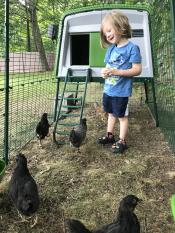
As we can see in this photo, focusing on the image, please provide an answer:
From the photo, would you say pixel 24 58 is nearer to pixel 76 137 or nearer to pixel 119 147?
pixel 76 137

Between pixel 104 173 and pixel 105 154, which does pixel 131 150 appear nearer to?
pixel 105 154

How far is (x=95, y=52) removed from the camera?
262 inches

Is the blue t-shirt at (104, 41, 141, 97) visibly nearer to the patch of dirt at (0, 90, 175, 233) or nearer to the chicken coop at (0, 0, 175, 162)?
the chicken coop at (0, 0, 175, 162)

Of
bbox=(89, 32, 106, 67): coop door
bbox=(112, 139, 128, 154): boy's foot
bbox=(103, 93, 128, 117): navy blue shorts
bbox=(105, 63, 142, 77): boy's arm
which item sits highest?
bbox=(89, 32, 106, 67): coop door

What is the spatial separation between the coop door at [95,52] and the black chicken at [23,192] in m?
3.24

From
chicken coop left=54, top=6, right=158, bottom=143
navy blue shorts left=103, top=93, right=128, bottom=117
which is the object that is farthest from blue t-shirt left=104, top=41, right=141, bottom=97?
chicken coop left=54, top=6, right=158, bottom=143

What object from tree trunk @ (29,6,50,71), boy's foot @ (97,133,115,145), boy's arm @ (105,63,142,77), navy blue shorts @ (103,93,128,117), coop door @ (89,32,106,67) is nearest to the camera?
boy's arm @ (105,63,142,77)

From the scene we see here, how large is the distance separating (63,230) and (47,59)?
4.19 m

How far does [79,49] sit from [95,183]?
3.98 metres

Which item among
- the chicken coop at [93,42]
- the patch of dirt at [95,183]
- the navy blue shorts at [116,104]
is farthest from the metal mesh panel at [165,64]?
the navy blue shorts at [116,104]

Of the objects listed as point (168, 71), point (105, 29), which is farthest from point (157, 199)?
point (105, 29)

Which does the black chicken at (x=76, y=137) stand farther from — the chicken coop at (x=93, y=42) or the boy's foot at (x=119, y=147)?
the chicken coop at (x=93, y=42)

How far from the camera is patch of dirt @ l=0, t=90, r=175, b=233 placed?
344 cm

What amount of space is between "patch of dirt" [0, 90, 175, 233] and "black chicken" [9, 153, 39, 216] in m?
0.21
